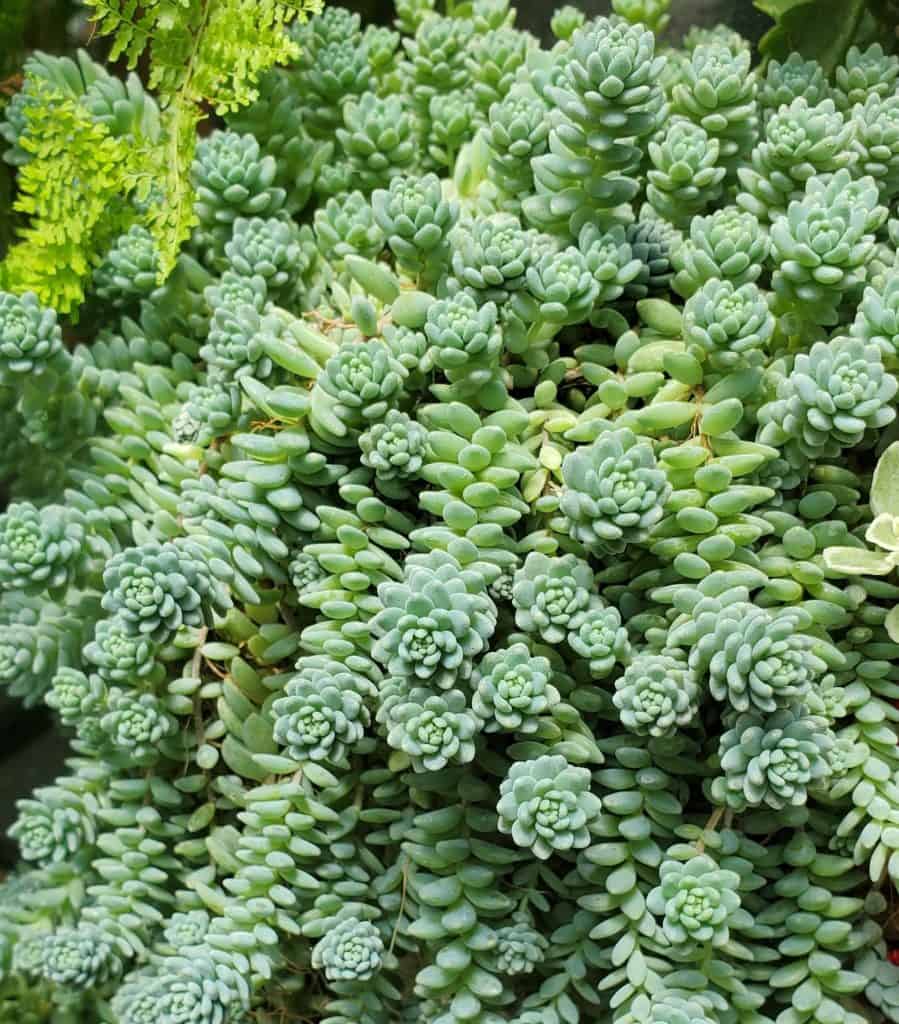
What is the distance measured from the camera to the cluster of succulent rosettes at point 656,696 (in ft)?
2.64

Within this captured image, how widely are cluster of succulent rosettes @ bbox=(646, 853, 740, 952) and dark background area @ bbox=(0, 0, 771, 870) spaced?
42.3 inches

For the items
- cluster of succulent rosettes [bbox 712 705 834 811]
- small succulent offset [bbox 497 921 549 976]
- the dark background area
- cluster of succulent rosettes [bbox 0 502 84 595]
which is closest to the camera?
cluster of succulent rosettes [bbox 712 705 834 811]

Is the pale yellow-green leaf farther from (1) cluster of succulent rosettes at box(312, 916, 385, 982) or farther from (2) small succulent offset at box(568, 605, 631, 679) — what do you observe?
(1) cluster of succulent rosettes at box(312, 916, 385, 982)

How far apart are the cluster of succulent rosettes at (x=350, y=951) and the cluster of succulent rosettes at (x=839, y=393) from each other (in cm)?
54

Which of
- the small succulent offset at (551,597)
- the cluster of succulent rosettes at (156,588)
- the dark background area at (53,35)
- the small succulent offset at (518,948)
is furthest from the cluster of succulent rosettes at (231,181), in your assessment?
the small succulent offset at (518,948)

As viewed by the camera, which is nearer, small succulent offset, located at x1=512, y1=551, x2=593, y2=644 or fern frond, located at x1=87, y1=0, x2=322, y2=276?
small succulent offset, located at x1=512, y1=551, x2=593, y2=644

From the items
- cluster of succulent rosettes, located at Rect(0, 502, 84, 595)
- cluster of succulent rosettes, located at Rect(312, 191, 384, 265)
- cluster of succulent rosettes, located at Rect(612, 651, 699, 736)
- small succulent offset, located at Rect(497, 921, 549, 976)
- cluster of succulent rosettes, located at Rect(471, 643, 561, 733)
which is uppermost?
cluster of succulent rosettes, located at Rect(312, 191, 384, 265)

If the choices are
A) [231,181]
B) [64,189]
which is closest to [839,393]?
[231,181]

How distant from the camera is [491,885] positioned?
90cm

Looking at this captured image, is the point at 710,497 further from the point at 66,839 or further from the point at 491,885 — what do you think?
the point at 66,839

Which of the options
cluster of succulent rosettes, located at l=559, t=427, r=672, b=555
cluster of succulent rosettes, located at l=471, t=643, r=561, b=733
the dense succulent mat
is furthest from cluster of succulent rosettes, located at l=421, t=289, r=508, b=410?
cluster of succulent rosettes, located at l=471, t=643, r=561, b=733

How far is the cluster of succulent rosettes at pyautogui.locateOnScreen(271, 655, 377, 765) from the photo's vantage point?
835mm

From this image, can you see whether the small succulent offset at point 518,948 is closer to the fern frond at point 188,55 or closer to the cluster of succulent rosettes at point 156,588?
the cluster of succulent rosettes at point 156,588

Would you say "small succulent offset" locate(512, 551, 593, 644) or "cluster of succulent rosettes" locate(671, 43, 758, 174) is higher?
"cluster of succulent rosettes" locate(671, 43, 758, 174)
